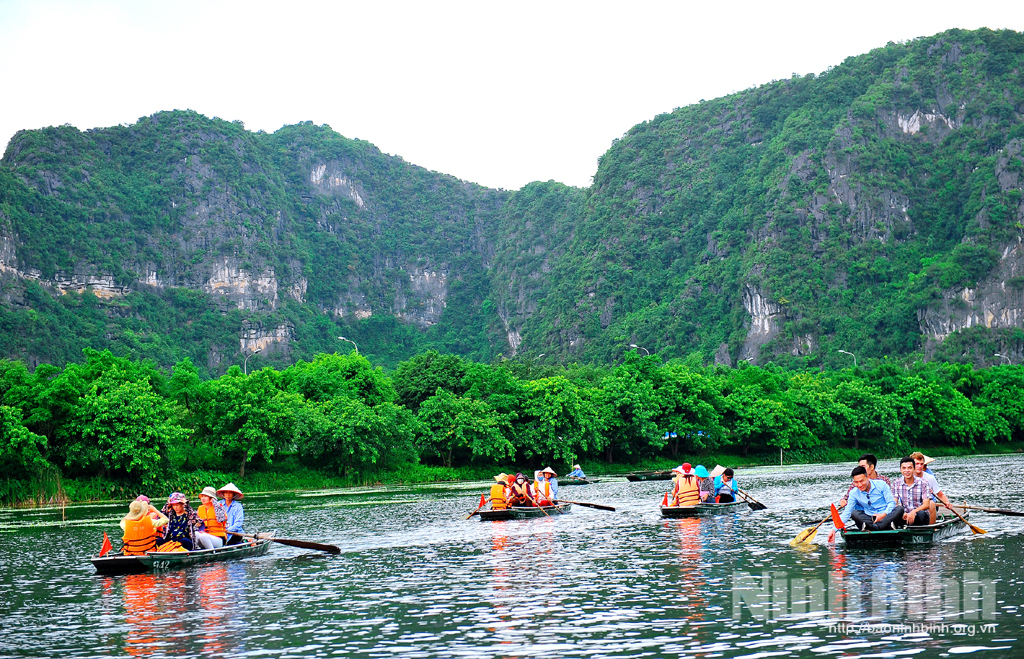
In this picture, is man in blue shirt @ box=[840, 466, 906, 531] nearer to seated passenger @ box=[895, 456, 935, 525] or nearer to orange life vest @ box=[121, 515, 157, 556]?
seated passenger @ box=[895, 456, 935, 525]

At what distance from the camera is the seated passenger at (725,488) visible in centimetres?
3481

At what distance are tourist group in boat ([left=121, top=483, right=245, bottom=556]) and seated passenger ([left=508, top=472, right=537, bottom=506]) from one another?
39.7 ft

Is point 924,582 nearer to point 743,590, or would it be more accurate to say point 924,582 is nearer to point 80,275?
point 743,590

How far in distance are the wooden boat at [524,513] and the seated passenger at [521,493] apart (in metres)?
0.37

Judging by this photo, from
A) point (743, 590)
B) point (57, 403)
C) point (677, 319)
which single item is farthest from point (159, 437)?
point (677, 319)

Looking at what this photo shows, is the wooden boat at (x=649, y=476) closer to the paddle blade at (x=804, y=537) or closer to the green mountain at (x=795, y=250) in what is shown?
the paddle blade at (x=804, y=537)

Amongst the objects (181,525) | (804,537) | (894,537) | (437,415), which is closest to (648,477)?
(437,415)

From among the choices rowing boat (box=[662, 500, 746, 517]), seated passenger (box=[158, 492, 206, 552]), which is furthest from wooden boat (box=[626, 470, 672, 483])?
seated passenger (box=[158, 492, 206, 552])

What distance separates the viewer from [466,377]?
6994 centimetres

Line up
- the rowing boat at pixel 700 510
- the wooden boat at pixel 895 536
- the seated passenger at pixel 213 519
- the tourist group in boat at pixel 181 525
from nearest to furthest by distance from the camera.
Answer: the wooden boat at pixel 895 536, the tourist group in boat at pixel 181 525, the seated passenger at pixel 213 519, the rowing boat at pixel 700 510

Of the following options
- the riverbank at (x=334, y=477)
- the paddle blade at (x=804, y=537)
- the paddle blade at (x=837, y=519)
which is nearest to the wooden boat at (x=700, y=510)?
the paddle blade at (x=804, y=537)

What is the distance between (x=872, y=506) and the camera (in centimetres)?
2230

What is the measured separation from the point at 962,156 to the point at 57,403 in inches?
6476

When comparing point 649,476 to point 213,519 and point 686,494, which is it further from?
point 213,519
